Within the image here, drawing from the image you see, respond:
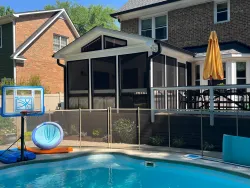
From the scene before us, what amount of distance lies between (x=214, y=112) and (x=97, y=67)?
5.62m

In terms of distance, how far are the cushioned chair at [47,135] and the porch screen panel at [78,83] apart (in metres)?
2.97

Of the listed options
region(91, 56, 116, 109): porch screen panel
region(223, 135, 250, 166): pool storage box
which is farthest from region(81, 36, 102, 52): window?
region(223, 135, 250, 166): pool storage box

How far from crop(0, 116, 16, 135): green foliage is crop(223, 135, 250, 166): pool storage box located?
811cm

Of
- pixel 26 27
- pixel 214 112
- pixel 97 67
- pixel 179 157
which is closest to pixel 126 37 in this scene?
pixel 97 67

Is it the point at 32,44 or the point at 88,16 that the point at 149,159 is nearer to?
the point at 32,44

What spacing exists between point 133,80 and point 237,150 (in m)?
5.10

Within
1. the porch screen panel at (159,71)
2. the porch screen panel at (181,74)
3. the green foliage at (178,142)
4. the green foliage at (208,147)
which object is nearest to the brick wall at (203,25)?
the porch screen panel at (181,74)

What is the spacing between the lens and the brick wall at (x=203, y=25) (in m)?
13.1

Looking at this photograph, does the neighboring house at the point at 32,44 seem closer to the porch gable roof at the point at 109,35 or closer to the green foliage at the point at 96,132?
the porch gable roof at the point at 109,35

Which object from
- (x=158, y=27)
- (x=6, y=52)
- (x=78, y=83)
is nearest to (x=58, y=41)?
(x=6, y=52)

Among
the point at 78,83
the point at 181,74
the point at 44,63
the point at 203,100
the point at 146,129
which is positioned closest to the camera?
the point at 146,129

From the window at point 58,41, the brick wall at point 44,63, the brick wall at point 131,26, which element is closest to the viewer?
the brick wall at point 131,26

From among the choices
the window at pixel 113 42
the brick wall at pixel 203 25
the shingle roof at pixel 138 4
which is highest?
the shingle roof at pixel 138 4

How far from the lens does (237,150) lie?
284 inches
